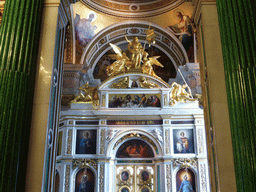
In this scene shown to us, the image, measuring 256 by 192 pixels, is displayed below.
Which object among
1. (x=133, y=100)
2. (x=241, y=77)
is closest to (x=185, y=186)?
(x=133, y=100)

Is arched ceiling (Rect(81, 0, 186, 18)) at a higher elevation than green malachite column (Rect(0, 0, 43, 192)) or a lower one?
higher

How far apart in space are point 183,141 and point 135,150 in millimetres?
2122

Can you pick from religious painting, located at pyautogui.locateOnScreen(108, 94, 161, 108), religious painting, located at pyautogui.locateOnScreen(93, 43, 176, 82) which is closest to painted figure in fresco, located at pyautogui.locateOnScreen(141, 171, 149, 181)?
religious painting, located at pyautogui.locateOnScreen(108, 94, 161, 108)

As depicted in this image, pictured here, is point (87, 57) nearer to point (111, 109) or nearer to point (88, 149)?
point (111, 109)

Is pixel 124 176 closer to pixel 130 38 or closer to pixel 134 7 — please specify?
pixel 130 38

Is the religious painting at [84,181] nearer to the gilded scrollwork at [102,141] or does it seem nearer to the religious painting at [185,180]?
the gilded scrollwork at [102,141]

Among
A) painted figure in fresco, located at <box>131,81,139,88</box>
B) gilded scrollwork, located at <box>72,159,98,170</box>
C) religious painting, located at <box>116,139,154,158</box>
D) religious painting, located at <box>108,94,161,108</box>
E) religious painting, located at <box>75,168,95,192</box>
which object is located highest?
painted figure in fresco, located at <box>131,81,139,88</box>

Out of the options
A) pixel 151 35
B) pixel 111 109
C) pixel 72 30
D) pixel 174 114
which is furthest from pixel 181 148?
pixel 72 30

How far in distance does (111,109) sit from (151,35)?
5.17 meters

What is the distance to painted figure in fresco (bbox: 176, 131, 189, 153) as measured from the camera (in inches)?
442

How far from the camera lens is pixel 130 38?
55.9ft

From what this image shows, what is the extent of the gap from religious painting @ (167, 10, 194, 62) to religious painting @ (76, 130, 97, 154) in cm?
723

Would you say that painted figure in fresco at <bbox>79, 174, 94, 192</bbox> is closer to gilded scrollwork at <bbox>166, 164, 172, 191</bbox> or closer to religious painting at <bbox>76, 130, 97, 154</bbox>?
religious painting at <bbox>76, 130, 97, 154</bbox>

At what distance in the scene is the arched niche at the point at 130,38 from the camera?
50.3 ft
